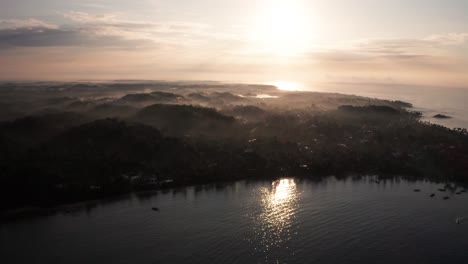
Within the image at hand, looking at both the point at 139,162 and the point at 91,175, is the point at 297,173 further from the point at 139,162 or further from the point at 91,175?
the point at 91,175

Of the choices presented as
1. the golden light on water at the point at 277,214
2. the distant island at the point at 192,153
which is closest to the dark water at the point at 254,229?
the golden light on water at the point at 277,214

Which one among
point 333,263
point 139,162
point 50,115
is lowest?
point 333,263

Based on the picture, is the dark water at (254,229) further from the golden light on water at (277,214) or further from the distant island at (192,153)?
the distant island at (192,153)

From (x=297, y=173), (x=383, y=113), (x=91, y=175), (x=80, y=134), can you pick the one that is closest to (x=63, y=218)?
(x=91, y=175)

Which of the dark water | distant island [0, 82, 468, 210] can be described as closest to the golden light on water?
the dark water

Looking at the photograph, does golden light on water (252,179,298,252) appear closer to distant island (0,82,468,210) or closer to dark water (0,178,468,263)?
dark water (0,178,468,263)
